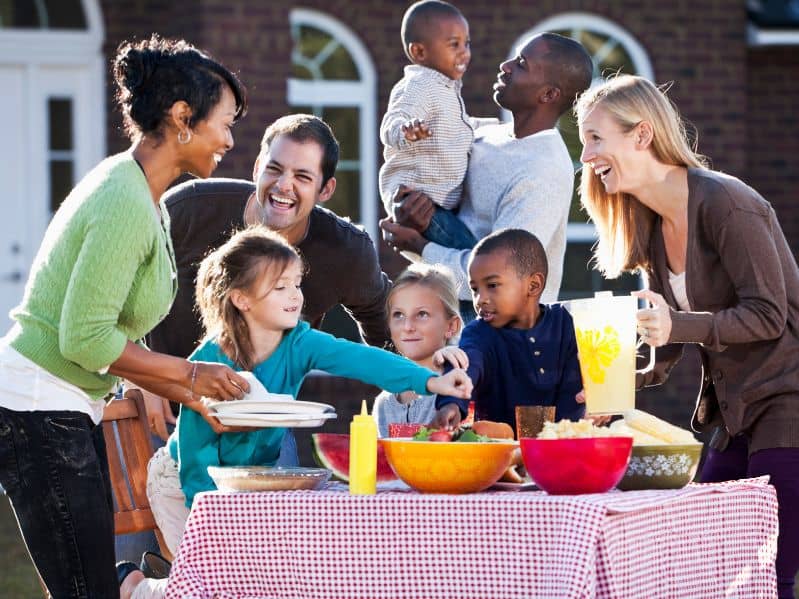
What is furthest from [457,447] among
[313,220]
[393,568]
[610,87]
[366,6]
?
[366,6]

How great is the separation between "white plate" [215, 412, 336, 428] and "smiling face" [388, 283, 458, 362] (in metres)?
1.08

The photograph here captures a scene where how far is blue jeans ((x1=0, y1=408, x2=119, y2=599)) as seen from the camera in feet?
11.5

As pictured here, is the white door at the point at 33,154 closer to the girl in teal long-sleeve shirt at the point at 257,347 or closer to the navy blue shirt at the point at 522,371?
the girl in teal long-sleeve shirt at the point at 257,347

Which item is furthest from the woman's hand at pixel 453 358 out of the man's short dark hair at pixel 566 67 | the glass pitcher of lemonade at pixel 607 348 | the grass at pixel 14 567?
the grass at pixel 14 567

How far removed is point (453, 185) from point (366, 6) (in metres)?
5.58

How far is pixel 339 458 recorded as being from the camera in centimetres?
374

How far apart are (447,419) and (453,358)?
0.62 feet

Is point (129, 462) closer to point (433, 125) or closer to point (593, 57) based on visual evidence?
point (433, 125)

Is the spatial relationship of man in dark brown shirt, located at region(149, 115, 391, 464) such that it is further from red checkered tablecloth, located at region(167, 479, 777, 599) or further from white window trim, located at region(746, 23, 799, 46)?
white window trim, located at region(746, 23, 799, 46)

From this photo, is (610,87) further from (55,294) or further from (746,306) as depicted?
(55,294)

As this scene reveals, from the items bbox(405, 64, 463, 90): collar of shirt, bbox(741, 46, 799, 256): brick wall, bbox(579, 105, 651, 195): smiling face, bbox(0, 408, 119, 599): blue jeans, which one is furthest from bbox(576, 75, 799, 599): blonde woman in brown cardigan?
bbox(741, 46, 799, 256): brick wall

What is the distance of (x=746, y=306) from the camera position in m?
3.85

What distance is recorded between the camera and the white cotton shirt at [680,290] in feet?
13.5

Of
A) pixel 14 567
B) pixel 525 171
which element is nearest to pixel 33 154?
pixel 14 567
